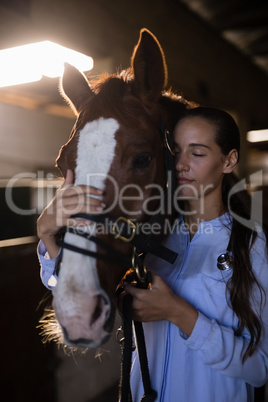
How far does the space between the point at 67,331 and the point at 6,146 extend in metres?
4.35

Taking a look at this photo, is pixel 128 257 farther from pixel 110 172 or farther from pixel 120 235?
pixel 110 172

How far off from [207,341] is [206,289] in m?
0.18

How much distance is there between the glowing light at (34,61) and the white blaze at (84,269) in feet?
5.02

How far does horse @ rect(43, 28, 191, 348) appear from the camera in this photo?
858mm

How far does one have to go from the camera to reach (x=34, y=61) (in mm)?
2385

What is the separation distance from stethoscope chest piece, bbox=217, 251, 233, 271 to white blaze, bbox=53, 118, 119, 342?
16.7 inches

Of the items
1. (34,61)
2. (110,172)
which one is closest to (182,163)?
(110,172)

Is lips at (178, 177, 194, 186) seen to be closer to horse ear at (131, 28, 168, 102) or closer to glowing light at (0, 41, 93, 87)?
horse ear at (131, 28, 168, 102)

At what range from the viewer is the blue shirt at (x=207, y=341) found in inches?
38.4

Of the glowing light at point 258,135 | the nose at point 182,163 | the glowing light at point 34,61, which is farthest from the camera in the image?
the glowing light at point 258,135

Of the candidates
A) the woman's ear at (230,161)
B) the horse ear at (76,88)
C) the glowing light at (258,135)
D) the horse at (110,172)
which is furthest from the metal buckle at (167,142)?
the glowing light at (258,135)

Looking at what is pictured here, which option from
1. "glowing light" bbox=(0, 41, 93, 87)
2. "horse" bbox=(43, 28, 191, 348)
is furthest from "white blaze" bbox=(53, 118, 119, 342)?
"glowing light" bbox=(0, 41, 93, 87)

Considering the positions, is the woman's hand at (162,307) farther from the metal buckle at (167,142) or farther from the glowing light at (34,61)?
the glowing light at (34,61)

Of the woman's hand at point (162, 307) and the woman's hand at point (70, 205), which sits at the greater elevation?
the woman's hand at point (70, 205)
